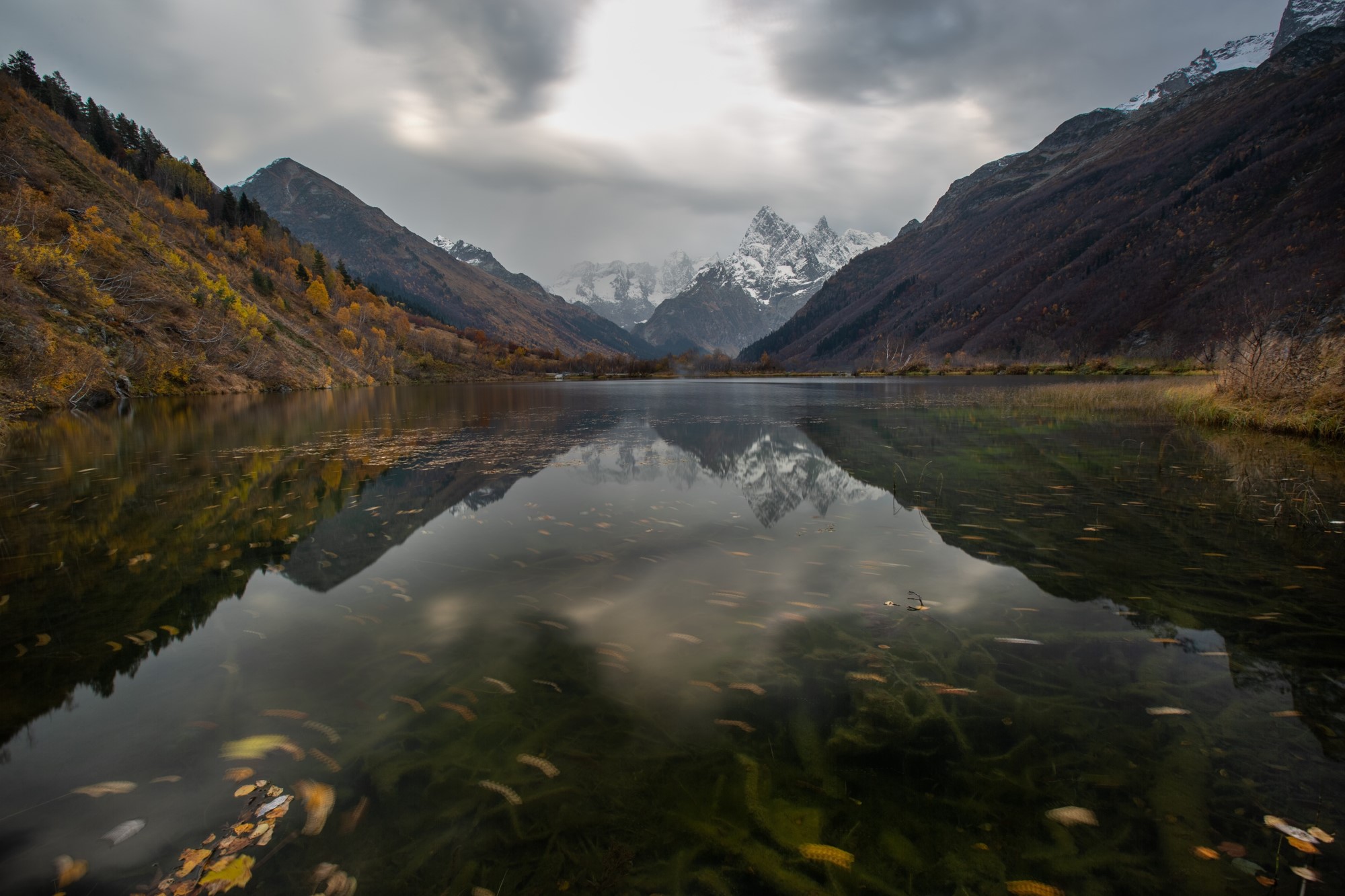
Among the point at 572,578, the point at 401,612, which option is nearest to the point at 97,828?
the point at 401,612

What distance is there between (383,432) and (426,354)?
437 feet

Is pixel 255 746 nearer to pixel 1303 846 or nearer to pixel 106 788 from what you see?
pixel 106 788

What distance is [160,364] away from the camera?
158 ft

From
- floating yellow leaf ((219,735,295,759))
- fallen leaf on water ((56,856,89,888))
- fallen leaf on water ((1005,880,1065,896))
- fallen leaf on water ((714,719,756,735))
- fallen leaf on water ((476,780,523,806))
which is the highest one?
fallen leaf on water ((56,856,89,888))

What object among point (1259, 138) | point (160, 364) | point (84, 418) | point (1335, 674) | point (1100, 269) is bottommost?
point (1335, 674)

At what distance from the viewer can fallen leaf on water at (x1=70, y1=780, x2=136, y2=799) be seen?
358 cm

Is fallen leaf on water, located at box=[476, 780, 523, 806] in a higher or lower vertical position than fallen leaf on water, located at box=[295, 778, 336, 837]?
lower

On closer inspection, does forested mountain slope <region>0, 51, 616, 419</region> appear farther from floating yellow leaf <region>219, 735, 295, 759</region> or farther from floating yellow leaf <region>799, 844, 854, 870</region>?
floating yellow leaf <region>799, 844, 854, 870</region>

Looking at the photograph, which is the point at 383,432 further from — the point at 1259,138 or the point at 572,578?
the point at 1259,138

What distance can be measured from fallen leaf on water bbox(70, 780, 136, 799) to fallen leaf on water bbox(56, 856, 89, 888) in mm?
549

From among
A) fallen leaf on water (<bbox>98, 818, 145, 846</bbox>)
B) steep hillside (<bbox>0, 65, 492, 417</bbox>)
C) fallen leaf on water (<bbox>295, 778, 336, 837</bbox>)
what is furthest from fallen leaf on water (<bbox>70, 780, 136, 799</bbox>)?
steep hillside (<bbox>0, 65, 492, 417</bbox>)

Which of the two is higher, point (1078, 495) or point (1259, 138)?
point (1259, 138)

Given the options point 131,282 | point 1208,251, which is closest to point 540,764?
point 131,282

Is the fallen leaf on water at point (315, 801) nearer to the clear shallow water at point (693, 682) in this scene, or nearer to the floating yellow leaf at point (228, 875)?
the clear shallow water at point (693, 682)
